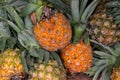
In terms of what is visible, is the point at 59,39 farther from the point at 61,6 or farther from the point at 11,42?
the point at 11,42

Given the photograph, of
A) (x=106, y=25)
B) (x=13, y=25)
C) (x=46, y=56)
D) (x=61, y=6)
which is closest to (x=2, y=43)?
(x=13, y=25)

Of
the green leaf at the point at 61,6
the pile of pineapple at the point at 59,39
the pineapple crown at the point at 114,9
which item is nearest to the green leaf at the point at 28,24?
the pile of pineapple at the point at 59,39

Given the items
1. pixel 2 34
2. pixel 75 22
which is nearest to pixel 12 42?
pixel 2 34

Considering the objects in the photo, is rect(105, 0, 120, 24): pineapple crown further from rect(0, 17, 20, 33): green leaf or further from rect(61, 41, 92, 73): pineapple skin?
rect(0, 17, 20, 33): green leaf

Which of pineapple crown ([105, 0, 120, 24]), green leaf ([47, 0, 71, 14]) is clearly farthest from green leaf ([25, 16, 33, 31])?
pineapple crown ([105, 0, 120, 24])

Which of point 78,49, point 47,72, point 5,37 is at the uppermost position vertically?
point 5,37

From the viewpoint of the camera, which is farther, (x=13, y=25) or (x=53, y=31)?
(x=13, y=25)
